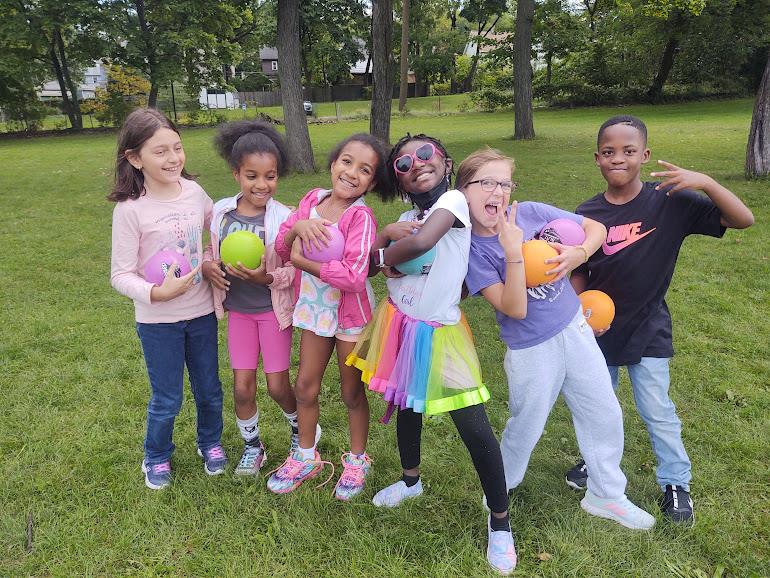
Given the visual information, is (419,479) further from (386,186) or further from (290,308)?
(386,186)

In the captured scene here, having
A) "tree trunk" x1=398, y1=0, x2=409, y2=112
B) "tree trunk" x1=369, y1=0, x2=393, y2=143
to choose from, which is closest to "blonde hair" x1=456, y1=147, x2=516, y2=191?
"tree trunk" x1=369, y1=0, x2=393, y2=143

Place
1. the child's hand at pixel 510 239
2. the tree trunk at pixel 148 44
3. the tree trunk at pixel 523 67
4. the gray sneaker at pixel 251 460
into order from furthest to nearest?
the tree trunk at pixel 148 44 → the tree trunk at pixel 523 67 → the gray sneaker at pixel 251 460 → the child's hand at pixel 510 239

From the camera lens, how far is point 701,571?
2.44 meters

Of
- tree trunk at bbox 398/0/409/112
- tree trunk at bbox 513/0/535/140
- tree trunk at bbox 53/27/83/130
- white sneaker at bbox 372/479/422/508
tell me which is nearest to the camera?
white sneaker at bbox 372/479/422/508

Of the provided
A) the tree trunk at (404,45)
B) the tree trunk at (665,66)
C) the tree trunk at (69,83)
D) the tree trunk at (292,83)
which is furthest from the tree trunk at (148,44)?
the tree trunk at (665,66)

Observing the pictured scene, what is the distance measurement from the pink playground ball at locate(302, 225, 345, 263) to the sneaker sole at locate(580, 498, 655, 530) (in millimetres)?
1738

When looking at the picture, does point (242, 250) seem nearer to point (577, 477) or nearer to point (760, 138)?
point (577, 477)

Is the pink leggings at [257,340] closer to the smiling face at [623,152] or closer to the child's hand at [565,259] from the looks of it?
the child's hand at [565,259]

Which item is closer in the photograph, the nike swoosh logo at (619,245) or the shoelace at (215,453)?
the nike swoosh logo at (619,245)

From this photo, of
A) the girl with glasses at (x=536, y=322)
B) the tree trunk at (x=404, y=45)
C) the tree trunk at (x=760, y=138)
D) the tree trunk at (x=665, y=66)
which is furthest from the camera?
the tree trunk at (x=404, y=45)

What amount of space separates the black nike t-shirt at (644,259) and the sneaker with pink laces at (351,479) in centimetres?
142

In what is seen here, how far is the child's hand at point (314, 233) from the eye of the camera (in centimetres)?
245

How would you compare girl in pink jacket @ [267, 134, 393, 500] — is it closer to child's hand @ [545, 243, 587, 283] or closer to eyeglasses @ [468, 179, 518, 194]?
eyeglasses @ [468, 179, 518, 194]

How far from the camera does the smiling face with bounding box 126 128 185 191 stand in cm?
270
